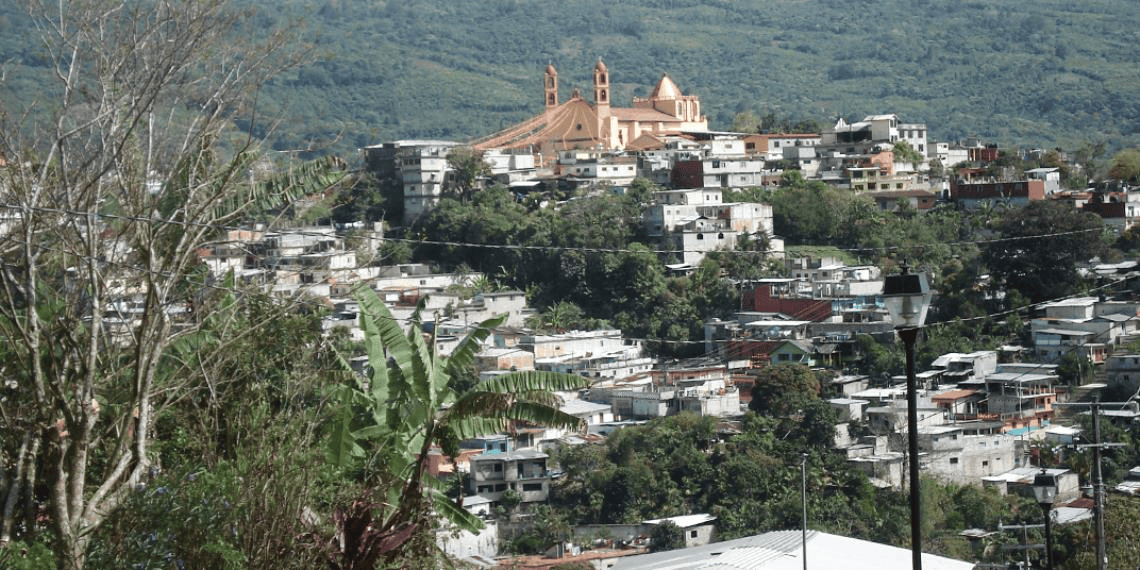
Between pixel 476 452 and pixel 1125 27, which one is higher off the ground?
pixel 1125 27

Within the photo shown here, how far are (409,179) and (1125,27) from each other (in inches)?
2536

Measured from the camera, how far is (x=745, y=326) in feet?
→ 92.5

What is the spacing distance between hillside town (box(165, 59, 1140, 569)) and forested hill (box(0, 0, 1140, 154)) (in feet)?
103

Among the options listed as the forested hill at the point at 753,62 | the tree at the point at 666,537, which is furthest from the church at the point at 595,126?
the forested hill at the point at 753,62

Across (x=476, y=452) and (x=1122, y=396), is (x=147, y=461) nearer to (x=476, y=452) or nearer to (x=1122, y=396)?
(x=476, y=452)

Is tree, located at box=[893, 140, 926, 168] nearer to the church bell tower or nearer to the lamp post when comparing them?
the church bell tower

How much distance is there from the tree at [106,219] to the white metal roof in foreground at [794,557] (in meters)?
7.05

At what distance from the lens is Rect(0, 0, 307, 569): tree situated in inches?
241

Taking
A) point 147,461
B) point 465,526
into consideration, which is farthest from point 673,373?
point 147,461

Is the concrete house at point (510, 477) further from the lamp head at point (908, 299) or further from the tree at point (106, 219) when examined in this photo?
the lamp head at point (908, 299)

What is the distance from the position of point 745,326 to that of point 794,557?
14425 mm

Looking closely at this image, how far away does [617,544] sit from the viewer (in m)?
19.0

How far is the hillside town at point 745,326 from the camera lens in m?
20.7

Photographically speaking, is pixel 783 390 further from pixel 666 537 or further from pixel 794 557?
pixel 794 557
